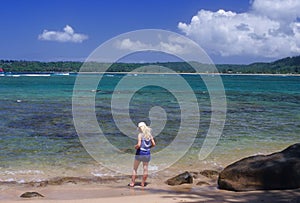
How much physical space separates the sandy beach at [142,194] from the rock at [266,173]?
0.25 metres

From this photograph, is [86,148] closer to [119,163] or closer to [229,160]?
[119,163]

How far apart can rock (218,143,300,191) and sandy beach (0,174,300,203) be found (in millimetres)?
252

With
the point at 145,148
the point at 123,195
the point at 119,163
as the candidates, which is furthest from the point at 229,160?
the point at 123,195

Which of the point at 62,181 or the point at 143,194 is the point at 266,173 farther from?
the point at 62,181

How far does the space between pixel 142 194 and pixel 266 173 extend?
293 cm

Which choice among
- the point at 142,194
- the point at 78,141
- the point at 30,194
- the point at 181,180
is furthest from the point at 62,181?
the point at 78,141

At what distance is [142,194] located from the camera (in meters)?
10.1

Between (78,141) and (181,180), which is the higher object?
(78,141)

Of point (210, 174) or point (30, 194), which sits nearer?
point (30, 194)

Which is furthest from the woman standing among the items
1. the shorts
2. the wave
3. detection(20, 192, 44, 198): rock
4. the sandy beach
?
detection(20, 192, 44, 198): rock

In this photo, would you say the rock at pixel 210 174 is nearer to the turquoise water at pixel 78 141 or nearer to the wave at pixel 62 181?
the turquoise water at pixel 78 141

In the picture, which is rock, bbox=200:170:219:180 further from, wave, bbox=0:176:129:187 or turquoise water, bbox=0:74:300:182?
wave, bbox=0:176:129:187

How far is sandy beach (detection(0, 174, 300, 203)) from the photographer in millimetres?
9070

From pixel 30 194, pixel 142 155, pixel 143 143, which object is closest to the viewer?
pixel 30 194
